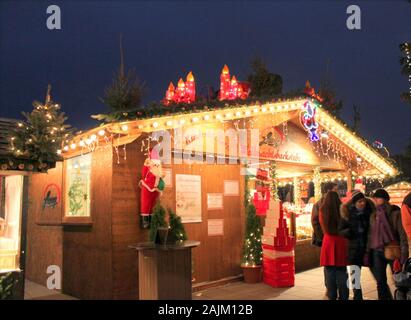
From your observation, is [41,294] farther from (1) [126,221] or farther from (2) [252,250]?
(2) [252,250]

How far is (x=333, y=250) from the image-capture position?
555 cm

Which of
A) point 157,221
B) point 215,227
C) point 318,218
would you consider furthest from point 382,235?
point 215,227

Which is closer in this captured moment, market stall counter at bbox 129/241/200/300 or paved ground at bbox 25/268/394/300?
market stall counter at bbox 129/241/200/300

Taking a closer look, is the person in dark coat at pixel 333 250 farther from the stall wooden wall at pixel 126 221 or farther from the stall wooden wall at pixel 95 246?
the stall wooden wall at pixel 95 246

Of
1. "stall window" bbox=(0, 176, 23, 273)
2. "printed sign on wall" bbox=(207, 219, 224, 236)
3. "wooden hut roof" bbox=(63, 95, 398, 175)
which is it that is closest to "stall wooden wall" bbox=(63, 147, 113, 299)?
"wooden hut roof" bbox=(63, 95, 398, 175)

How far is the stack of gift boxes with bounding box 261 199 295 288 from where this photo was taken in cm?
744

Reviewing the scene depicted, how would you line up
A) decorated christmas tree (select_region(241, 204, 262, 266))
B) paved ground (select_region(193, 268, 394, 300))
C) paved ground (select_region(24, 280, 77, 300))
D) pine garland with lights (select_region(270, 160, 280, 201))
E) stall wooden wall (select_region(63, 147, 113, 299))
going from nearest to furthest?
stall wooden wall (select_region(63, 147, 113, 299)) < paved ground (select_region(193, 268, 394, 300)) < paved ground (select_region(24, 280, 77, 300)) < decorated christmas tree (select_region(241, 204, 262, 266)) < pine garland with lights (select_region(270, 160, 280, 201))

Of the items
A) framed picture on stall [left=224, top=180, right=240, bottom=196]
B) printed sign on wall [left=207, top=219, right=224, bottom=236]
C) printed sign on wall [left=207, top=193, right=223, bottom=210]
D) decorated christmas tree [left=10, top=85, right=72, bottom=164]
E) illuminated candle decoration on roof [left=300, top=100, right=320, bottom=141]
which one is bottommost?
printed sign on wall [left=207, top=219, right=224, bottom=236]

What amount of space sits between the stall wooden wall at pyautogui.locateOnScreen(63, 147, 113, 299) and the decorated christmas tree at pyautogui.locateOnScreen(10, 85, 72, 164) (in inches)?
39.5

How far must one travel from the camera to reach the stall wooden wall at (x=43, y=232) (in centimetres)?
772

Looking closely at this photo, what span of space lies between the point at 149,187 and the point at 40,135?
1.75m

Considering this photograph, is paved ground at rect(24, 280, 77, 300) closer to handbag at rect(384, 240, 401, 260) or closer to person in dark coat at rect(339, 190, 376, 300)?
person in dark coat at rect(339, 190, 376, 300)

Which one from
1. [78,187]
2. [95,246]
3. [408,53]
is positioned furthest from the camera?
[408,53]
